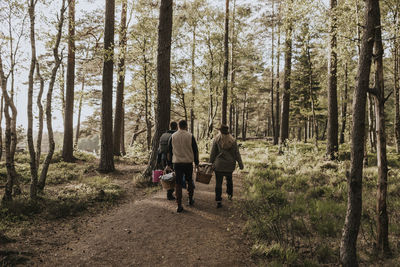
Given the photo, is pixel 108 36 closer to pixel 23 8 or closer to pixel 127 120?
pixel 23 8

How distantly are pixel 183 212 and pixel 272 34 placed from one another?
19.0m

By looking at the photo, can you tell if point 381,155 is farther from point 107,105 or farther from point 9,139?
point 107,105

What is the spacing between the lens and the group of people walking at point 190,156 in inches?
216

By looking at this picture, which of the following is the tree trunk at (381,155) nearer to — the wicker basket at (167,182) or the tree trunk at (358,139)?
the tree trunk at (358,139)

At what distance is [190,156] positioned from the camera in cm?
551

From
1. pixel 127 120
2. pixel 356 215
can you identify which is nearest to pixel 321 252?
pixel 356 215

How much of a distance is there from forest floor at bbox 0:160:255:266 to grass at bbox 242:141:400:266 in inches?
17.8

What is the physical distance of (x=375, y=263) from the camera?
11.2 ft

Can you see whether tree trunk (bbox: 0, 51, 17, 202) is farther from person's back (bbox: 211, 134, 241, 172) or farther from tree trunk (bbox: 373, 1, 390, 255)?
tree trunk (bbox: 373, 1, 390, 255)

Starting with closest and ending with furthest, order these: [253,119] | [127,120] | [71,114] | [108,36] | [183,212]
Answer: [183,212]
[108,36]
[71,114]
[127,120]
[253,119]

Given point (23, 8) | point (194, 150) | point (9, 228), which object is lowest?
point (9, 228)

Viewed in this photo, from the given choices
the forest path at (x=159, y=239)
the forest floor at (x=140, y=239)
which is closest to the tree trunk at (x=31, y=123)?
the forest floor at (x=140, y=239)

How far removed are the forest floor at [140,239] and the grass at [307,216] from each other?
452 millimetres

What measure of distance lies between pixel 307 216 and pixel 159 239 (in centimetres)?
344
